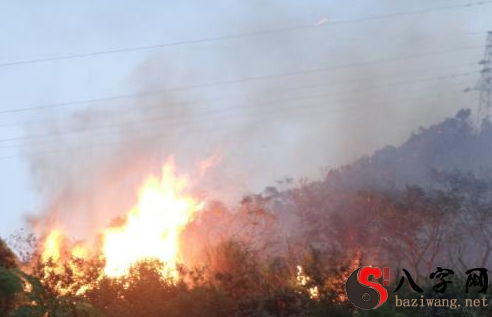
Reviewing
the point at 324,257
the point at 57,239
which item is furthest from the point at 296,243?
the point at 324,257

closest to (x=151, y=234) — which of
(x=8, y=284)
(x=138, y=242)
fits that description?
(x=138, y=242)

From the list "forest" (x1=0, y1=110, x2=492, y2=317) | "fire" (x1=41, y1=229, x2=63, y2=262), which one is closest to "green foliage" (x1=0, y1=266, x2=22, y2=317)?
"forest" (x1=0, y1=110, x2=492, y2=317)

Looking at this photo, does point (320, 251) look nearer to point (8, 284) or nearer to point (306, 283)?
point (306, 283)

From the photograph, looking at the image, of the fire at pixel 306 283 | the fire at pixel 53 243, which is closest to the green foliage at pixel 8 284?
the fire at pixel 306 283

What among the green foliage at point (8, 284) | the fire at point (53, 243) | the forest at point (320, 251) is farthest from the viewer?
the fire at point (53, 243)

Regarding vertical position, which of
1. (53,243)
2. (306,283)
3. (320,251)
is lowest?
(306,283)

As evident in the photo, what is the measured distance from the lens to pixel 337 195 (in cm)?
4122

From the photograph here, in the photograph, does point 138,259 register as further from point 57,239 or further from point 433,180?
point 433,180

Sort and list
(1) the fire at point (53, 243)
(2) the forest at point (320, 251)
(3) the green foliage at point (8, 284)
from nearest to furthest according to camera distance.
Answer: (3) the green foliage at point (8, 284) → (2) the forest at point (320, 251) → (1) the fire at point (53, 243)

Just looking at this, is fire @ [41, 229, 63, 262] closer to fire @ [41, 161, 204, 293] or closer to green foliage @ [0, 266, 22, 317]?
fire @ [41, 161, 204, 293]

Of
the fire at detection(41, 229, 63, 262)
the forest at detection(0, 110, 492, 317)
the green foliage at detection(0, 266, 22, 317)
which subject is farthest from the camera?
the fire at detection(41, 229, 63, 262)

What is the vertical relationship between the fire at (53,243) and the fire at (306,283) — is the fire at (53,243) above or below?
above

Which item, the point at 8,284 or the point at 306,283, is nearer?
the point at 8,284

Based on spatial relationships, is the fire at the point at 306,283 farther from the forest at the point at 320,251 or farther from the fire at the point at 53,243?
the fire at the point at 53,243
